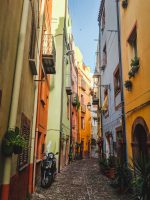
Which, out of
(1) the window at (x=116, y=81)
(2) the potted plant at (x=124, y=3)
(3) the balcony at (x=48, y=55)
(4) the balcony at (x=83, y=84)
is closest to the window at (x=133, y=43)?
(2) the potted plant at (x=124, y=3)

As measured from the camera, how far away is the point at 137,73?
23.5 ft

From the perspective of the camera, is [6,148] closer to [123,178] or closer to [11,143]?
[11,143]

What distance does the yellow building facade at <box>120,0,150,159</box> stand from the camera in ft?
20.7

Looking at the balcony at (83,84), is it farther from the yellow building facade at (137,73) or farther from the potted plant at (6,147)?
the potted plant at (6,147)

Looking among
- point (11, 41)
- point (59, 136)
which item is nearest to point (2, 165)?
point (11, 41)

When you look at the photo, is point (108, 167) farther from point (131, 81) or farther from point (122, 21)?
point (122, 21)

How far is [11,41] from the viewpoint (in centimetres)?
436

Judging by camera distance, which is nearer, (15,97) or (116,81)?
(15,97)

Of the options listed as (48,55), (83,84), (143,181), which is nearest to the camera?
(143,181)

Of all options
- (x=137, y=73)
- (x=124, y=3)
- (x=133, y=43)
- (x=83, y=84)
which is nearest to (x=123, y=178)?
(x=137, y=73)

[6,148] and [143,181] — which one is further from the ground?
[6,148]

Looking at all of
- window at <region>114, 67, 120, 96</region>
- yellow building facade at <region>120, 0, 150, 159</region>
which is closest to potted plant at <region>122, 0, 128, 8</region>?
yellow building facade at <region>120, 0, 150, 159</region>

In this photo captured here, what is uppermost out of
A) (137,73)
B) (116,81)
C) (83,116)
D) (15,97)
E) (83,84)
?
(83,84)

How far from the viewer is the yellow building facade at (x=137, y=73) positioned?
6.30 m
